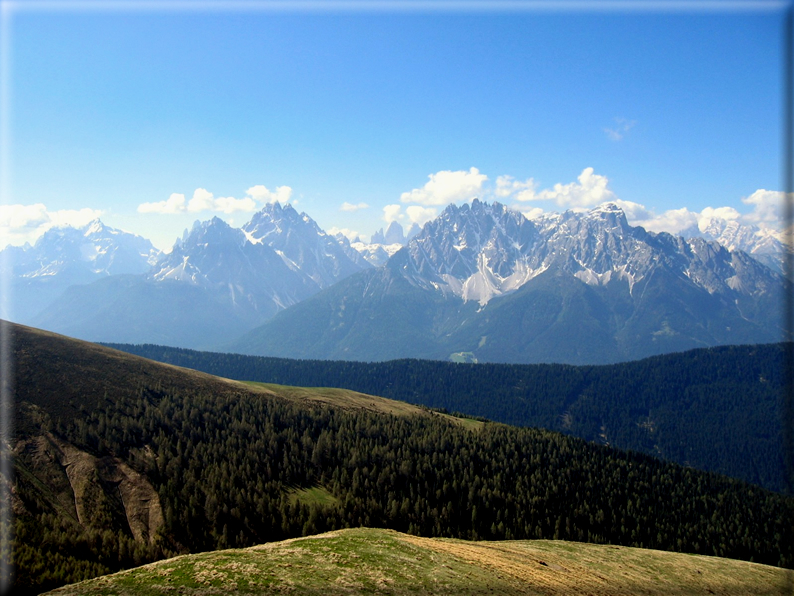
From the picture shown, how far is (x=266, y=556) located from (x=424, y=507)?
7901 cm

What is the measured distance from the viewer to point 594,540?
136 metres

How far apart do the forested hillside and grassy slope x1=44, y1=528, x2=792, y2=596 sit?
64.7ft

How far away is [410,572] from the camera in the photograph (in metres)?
59.4

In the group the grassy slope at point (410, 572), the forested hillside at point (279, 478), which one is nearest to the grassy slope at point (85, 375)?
the forested hillside at point (279, 478)

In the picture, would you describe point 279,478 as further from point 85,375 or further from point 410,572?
point 410,572

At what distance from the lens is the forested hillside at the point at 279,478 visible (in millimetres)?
98062

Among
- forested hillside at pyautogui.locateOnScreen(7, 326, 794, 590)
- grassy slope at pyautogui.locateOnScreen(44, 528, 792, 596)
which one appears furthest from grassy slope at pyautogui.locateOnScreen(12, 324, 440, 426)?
grassy slope at pyautogui.locateOnScreen(44, 528, 792, 596)

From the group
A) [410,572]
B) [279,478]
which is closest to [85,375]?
[279,478]

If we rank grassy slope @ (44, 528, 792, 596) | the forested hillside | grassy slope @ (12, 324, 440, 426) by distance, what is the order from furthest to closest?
grassy slope @ (12, 324, 440, 426)
the forested hillside
grassy slope @ (44, 528, 792, 596)

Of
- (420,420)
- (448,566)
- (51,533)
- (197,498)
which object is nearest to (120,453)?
(197,498)

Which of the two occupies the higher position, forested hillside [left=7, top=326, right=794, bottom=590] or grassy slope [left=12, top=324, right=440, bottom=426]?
grassy slope [left=12, top=324, right=440, bottom=426]

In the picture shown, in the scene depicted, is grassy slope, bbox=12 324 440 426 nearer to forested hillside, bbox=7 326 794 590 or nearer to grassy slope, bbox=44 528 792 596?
forested hillside, bbox=7 326 794 590

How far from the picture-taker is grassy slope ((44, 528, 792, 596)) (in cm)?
5019

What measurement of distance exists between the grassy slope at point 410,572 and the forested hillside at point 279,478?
1973 centimetres
